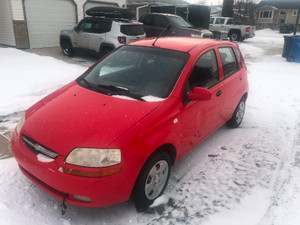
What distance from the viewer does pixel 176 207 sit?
9.42 feet

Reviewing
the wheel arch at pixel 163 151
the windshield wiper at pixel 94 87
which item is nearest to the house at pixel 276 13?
the windshield wiper at pixel 94 87

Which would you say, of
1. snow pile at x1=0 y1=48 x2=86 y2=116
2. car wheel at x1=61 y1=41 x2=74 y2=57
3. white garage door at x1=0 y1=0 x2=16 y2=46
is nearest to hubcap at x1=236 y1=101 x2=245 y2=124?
snow pile at x1=0 y1=48 x2=86 y2=116

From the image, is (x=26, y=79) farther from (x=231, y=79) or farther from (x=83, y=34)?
(x=231, y=79)

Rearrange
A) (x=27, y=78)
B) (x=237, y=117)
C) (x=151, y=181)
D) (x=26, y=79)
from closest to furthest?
(x=151, y=181)
(x=237, y=117)
(x=26, y=79)
(x=27, y=78)

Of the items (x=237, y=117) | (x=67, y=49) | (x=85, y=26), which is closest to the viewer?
(x=237, y=117)

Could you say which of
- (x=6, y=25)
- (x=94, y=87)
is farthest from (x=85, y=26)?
(x=94, y=87)

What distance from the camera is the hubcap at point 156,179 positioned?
2725mm

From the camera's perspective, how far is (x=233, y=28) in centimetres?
2161

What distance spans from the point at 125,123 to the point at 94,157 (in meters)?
0.44

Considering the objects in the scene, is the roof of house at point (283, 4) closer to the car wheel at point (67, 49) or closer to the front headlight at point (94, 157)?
the car wheel at point (67, 49)

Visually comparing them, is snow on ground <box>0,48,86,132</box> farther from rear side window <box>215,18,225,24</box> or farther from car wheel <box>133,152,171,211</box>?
rear side window <box>215,18,225,24</box>

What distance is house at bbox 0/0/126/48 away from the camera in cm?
1229

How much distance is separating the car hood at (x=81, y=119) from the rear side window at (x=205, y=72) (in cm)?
78

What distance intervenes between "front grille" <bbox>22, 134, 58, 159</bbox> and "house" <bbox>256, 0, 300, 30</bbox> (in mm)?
49333
